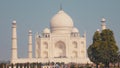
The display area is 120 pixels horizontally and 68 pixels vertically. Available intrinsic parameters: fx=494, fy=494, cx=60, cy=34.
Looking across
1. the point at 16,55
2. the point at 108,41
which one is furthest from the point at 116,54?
the point at 16,55

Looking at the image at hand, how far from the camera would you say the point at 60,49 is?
228ft

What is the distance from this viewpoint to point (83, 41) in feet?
225

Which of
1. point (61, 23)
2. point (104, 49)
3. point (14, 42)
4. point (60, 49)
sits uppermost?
point (61, 23)

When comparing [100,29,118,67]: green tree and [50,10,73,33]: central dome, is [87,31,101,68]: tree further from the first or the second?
[50,10,73,33]: central dome

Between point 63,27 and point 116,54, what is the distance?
27.5 meters

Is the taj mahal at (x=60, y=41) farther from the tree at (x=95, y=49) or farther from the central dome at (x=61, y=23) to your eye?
the tree at (x=95, y=49)

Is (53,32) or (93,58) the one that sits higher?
(53,32)

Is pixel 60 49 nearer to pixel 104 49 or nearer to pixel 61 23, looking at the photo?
pixel 61 23

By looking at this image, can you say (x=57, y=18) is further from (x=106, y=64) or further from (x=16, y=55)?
(x=106, y=64)

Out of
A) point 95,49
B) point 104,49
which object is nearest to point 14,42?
point 95,49

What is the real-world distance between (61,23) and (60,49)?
3673mm

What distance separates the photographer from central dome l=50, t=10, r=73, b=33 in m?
68.9

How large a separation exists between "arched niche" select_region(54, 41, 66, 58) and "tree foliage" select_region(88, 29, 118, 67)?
25422mm

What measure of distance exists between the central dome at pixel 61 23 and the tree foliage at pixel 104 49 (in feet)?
85.1
